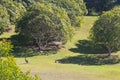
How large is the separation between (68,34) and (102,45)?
26.1ft

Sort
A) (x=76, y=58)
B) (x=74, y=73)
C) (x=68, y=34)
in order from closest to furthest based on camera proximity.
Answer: (x=74, y=73) < (x=76, y=58) < (x=68, y=34)

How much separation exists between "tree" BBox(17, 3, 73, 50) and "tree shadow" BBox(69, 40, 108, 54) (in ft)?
12.0

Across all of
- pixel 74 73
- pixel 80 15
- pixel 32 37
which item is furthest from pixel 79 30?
pixel 74 73

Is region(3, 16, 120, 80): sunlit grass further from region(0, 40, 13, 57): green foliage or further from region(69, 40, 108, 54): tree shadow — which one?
region(0, 40, 13, 57): green foliage

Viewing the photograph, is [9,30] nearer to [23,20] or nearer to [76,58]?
[23,20]

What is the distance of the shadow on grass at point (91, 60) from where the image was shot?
6662 centimetres

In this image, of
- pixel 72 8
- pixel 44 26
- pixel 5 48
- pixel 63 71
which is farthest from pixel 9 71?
pixel 72 8

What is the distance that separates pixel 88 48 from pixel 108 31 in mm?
7784

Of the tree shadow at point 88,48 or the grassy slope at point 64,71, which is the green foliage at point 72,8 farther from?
the grassy slope at point 64,71

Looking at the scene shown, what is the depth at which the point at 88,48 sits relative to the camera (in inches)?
3059

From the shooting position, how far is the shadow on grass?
66625 mm

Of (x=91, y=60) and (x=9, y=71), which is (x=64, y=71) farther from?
(x=9, y=71)

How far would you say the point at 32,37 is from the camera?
241 ft

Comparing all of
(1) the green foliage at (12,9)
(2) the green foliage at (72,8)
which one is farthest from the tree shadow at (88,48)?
(1) the green foliage at (12,9)
